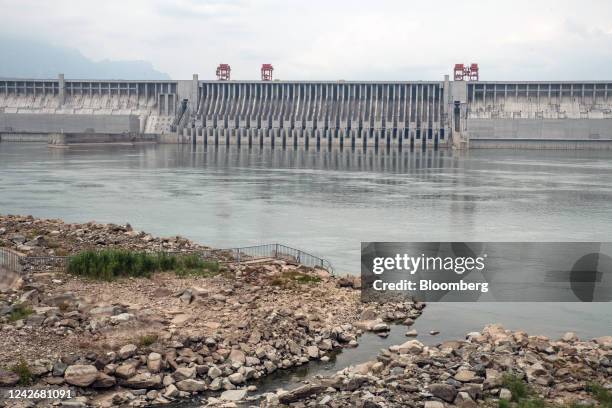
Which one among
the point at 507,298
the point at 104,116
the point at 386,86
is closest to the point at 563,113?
the point at 386,86

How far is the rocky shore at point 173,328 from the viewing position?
14359 millimetres

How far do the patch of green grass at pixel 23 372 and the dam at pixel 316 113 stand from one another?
9716 cm

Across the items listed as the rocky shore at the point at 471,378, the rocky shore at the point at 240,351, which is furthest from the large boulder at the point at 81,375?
the rocky shore at the point at 471,378

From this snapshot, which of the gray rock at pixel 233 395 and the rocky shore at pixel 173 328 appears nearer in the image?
the gray rock at pixel 233 395

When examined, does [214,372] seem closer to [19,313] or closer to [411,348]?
[411,348]

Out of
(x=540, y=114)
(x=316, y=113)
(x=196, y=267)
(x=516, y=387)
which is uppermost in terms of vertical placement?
(x=540, y=114)

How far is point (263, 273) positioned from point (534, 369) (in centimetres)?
1000

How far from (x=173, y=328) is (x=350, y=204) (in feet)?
92.3

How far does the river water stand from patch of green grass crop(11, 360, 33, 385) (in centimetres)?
623

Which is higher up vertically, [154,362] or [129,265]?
[129,265]

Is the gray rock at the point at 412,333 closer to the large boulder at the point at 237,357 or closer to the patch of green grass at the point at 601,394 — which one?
the large boulder at the point at 237,357

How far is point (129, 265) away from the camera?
21.4 meters

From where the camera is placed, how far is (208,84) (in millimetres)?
124562

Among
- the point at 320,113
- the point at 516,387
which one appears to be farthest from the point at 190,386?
the point at 320,113
